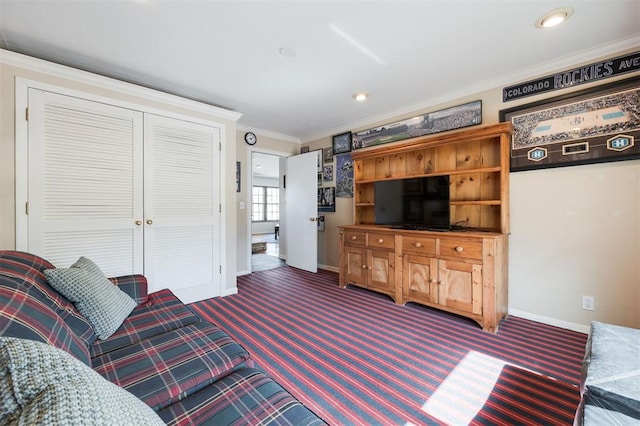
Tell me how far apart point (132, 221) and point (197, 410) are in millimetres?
2365

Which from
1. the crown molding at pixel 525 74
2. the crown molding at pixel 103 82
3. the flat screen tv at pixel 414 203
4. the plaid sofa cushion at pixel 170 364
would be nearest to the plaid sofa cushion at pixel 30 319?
the plaid sofa cushion at pixel 170 364

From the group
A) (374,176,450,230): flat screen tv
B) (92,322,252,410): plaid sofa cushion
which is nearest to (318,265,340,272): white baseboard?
(374,176,450,230): flat screen tv

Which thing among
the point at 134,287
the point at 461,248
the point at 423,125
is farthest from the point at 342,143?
the point at 134,287

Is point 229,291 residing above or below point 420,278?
below

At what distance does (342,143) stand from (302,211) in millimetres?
1352

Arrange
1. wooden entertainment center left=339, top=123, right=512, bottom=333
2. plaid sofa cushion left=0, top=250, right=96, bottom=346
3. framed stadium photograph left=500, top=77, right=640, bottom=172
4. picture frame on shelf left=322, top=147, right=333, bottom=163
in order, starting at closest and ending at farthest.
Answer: plaid sofa cushion left=0, top=250, right=96, bottom=346, framed stadium photograph left=500, top=77, right=640, bottom=172, wooden entertainment center left=339, top=123, right=512, bottom=333, picture frame on shelf left=322, top=147, right=333, bottom=163

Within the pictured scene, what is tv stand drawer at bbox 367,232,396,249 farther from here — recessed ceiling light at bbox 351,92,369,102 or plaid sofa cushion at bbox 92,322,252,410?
plaid sofa cushion at bbox 92,322,252,410

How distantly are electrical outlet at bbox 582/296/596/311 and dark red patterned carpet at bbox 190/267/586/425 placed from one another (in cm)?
27

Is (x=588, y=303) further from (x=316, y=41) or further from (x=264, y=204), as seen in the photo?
(x=264, y=204)

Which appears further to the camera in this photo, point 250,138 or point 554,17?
point 250,138

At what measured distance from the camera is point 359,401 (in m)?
1.55

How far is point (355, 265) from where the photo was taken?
3.50 metres

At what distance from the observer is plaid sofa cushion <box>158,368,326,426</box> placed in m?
0.90

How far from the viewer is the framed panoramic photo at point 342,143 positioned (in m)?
4.28
